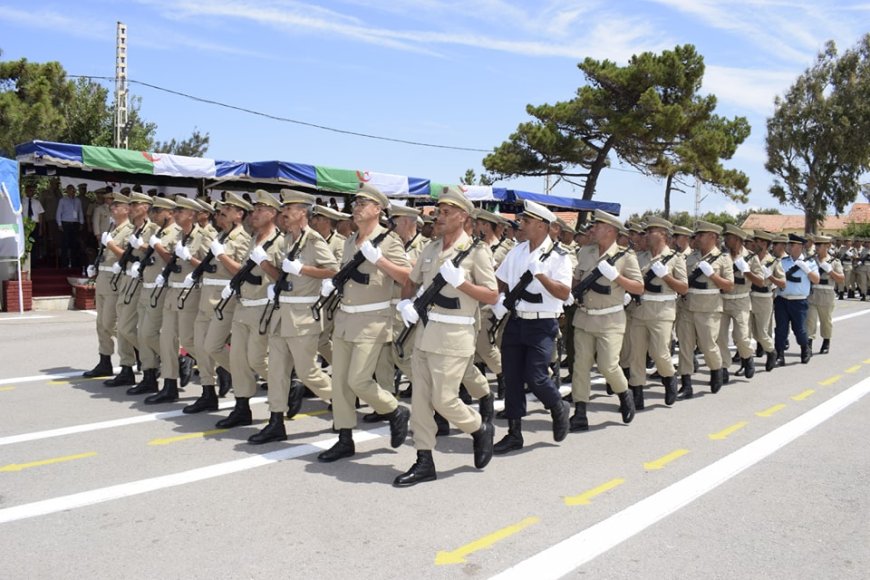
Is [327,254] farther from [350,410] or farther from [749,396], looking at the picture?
[749,396]

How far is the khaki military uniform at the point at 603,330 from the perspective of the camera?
6.68 m

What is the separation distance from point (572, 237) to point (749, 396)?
2817 mm

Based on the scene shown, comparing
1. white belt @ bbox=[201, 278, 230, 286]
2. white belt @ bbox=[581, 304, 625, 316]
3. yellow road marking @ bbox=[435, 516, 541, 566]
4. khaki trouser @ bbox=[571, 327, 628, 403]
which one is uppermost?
white belt @ bbox=[201, 278, 230, 286]

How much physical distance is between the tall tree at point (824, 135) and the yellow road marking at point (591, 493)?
41.2m

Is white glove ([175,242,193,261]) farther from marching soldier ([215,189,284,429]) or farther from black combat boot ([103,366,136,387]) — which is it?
black combat boot ([103,366,136,387])

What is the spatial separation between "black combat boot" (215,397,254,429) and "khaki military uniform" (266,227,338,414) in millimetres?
532

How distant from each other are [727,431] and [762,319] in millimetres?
4044

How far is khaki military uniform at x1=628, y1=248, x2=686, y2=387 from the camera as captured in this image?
296 inches

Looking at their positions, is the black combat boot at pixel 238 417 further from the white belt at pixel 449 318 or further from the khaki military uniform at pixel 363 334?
the white belt at pixel 449 318

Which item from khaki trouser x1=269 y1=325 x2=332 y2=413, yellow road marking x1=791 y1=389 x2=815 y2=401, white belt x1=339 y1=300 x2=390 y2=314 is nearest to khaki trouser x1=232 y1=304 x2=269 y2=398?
khaki trouser x1=269 y1=325 x2=332 y2=413

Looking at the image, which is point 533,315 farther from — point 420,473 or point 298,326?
point 298,326

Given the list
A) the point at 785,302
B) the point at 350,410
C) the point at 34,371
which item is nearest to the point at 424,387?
the point at 350,410

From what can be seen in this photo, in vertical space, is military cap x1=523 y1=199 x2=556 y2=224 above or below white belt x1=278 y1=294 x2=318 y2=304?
above

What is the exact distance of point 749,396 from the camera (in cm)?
845
